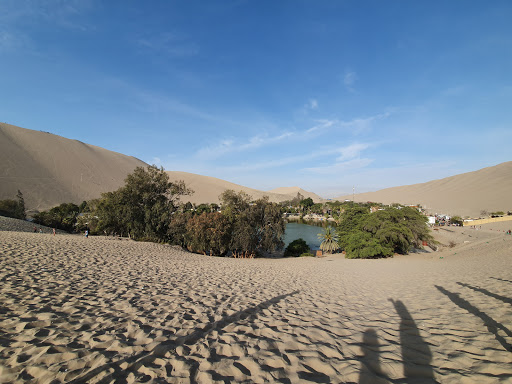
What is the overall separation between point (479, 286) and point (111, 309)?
32.1ft

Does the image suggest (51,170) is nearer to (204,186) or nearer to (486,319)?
(204,186)

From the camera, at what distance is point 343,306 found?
5773 millimetres

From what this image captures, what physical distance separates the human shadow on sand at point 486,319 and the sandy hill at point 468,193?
4024 inches

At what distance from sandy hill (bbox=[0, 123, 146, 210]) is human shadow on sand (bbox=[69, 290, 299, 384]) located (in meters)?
73.6

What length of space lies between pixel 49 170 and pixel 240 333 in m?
102

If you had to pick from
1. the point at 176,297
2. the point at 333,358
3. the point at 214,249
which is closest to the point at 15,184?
the point at 214,249

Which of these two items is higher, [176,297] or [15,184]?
[15,184]

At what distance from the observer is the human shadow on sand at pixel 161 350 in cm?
276

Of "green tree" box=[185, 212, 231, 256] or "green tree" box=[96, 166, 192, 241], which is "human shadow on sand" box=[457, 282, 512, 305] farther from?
"green tree" box=[96, 166, 192, 241]

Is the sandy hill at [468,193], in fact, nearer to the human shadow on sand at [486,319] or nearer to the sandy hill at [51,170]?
the human shadow on sand at [486,319]

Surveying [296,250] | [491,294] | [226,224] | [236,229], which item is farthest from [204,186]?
[491,294]

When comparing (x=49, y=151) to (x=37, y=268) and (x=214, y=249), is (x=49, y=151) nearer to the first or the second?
(x=214, y=249)

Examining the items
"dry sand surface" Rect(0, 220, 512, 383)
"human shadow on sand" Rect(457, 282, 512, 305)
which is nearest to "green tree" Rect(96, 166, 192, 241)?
"dry sand surface" Rect(0, 220, 512, 383)

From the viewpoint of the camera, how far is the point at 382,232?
23016 millimetres
